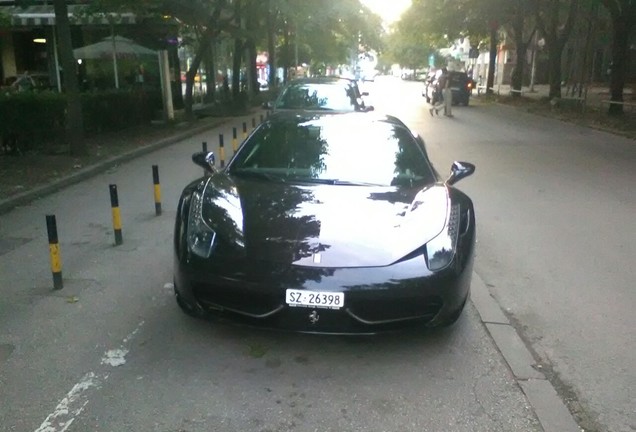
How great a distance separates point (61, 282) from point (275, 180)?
2128 mm

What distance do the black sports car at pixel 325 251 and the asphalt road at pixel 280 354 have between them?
0.31m

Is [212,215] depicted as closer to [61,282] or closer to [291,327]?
[291,327]

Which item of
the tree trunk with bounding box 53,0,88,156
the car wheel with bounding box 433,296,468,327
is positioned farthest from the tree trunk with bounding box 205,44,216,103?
the car wheel with bounding box 433,296,468,327

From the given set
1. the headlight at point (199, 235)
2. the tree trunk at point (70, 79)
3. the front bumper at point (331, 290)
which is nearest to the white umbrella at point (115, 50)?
the tree trunk at point (70, 79)

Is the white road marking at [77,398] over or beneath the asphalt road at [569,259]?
over

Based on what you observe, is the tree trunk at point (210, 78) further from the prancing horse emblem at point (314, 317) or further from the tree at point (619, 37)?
the prancing horse emblem at point (314, 317)

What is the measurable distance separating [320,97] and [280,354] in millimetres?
7851

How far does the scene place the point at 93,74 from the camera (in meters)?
23.4

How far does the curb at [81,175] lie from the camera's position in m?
8.60

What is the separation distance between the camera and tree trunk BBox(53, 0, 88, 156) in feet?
39.1

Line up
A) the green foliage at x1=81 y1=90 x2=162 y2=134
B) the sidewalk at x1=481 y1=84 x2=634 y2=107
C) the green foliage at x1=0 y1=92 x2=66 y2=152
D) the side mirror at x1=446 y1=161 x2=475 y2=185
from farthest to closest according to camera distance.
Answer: the sidewalk at x1=481 y1=84 x2=634 y2=107 < the green foliage at x1=81 y1=90 x2=162 y2=134 < the green foliage at x1=0 y1=92 x2=66 y2=152 < the side mirror at x1=446 y1=161 x2=475 y2=185

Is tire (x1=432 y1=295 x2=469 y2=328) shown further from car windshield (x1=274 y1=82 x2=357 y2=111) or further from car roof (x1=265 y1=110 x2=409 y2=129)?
car windshield (x1=274 y1=82 x2=357 y2=111)

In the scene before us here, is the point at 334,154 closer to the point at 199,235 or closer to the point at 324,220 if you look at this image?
the point at 324,220

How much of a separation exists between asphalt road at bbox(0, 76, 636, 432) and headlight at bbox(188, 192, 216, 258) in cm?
66
